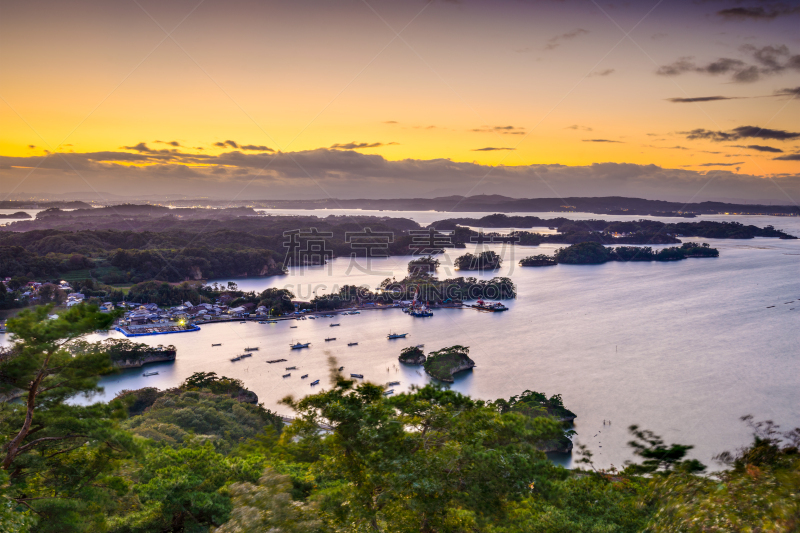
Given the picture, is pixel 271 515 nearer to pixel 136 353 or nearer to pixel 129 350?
pixel 136 353

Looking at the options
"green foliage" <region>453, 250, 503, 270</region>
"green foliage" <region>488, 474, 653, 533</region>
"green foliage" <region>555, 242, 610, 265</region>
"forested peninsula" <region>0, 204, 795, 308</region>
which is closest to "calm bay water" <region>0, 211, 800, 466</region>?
"forested peninsula" <region>0, 204, 795, 308</region>

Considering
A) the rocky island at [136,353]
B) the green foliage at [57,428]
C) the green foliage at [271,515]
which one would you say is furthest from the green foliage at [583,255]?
the green foliage at [57,428]

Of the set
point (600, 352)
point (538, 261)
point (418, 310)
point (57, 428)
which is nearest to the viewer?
point (57, 428)

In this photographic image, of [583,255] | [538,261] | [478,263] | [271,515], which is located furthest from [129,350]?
[583,255]

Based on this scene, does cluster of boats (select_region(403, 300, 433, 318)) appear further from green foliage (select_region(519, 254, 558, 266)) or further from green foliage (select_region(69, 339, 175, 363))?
green foliage (select_region(519, 254, 558, 266))

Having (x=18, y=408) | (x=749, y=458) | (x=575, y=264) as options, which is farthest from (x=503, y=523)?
(x=575, y=264)

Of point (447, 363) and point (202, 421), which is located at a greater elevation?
point (202, 421)

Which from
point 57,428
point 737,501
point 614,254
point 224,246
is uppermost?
point 737,501
